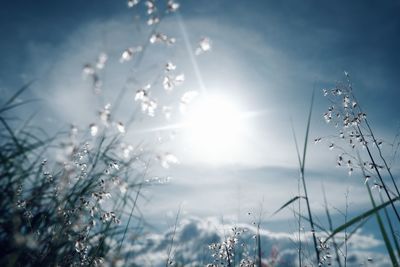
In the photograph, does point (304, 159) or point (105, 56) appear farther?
point (105, 56)

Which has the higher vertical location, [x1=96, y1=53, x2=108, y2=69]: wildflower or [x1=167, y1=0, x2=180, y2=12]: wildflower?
[x1=167, y1=0, x2=180, y2=12]: wildflower

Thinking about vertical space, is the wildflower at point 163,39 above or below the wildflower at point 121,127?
above

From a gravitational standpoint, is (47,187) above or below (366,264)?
below

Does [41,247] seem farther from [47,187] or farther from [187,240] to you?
[187,240]

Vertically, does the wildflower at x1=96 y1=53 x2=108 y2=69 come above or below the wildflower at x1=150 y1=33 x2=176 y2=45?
below

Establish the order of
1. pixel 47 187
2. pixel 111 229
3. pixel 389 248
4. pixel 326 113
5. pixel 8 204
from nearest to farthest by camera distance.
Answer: pixel 389 248
pixel 8 204
pixel 47 187
pixel 111 229
pixel 326 113

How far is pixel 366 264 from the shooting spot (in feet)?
15.9

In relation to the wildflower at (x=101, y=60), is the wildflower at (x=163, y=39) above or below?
above

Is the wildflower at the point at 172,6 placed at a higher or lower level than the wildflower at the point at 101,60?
higher

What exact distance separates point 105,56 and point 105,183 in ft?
4.07

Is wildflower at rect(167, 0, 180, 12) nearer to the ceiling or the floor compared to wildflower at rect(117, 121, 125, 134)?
nearer to the ceiling

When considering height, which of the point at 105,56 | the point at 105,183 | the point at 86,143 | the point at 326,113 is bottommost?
the point at 105,183

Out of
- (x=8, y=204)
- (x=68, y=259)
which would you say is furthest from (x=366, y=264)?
(x=8, y=204)

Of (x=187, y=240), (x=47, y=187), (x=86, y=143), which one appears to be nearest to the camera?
(x=47, y=187)
